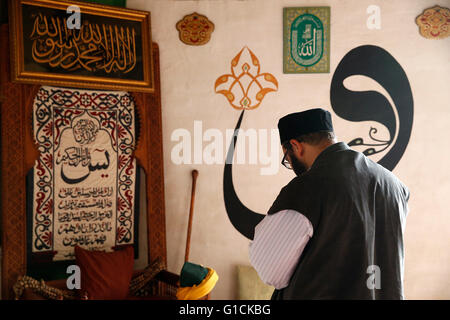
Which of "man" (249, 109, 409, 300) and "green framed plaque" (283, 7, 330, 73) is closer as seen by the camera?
"man" (249, 109, 409, 300)

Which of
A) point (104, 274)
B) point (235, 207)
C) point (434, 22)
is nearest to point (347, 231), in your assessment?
point (104, 274)

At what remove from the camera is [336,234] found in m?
1.27

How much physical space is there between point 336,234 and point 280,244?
0.60 feet

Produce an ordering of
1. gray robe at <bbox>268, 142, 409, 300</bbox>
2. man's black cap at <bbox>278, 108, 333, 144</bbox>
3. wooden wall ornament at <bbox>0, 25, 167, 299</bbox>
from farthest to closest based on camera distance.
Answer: wooden wall ornament at <bbox>0, 25, 167, 299</bbox>, man's black cap at <bbox>278, 108, 333, 144</bbox>, gray robe at <bbox>268, 142, 409, 300</bbox>

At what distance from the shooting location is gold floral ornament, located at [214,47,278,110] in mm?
3189

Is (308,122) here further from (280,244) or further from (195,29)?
(195,29)

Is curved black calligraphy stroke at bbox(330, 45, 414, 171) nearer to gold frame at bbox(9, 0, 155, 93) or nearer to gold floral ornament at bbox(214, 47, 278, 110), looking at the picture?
gold floral ornament at bbox(214, 47, 278, 110)

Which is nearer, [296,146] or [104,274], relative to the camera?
[296,146]

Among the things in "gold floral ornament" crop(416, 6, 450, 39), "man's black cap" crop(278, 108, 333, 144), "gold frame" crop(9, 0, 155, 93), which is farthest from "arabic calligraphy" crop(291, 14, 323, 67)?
"man's black cap" crop(278, 108, 333, 144)

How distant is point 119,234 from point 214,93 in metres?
1.30

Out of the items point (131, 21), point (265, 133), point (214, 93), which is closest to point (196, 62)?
point (214, 93)

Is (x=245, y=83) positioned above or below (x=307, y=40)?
below

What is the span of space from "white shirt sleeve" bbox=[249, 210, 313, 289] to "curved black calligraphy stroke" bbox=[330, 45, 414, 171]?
210cm

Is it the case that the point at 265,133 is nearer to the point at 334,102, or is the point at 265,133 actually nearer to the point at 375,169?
the point at 334,102
